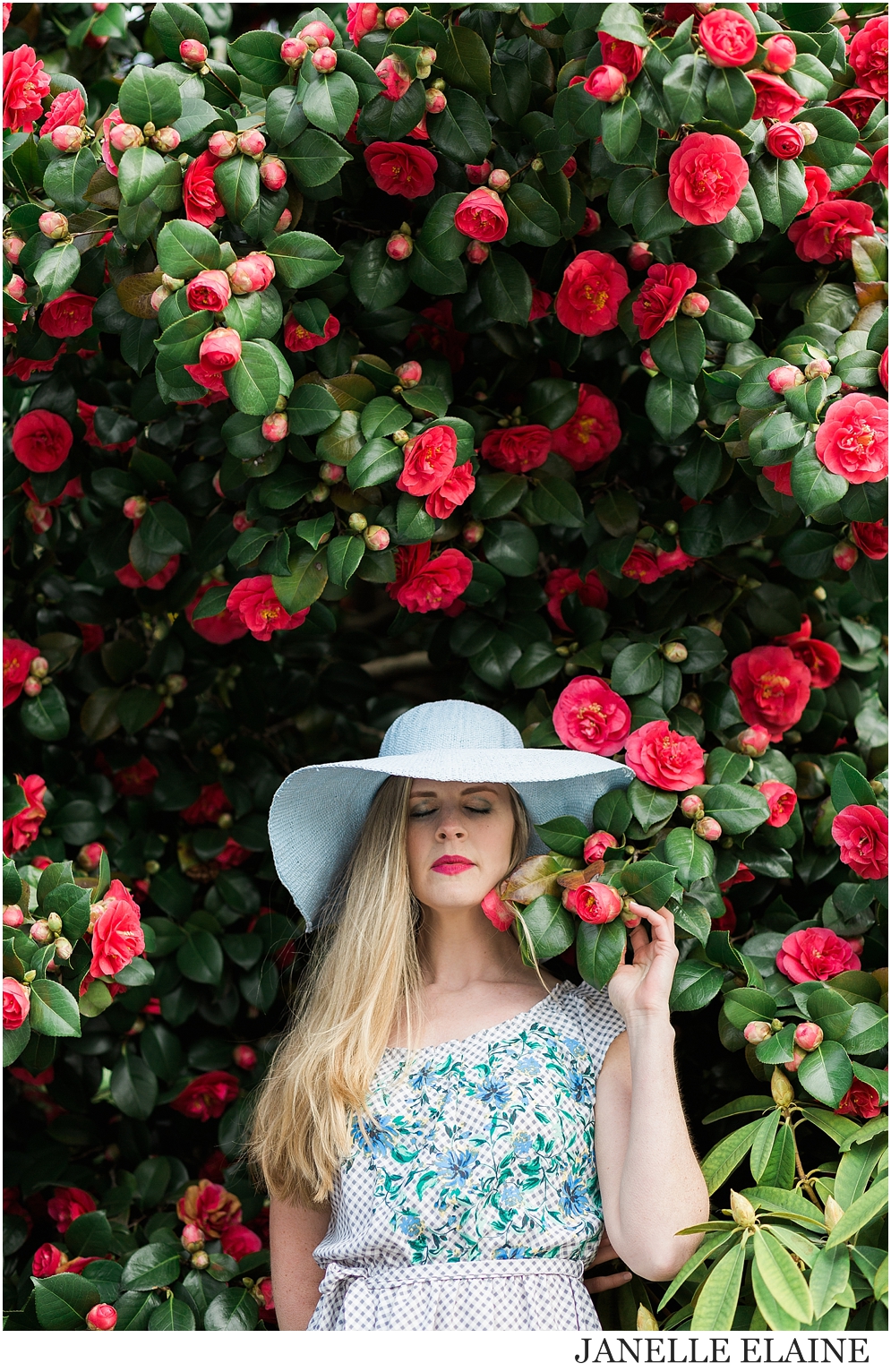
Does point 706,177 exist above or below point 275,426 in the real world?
above

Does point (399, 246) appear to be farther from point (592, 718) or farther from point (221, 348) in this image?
point (592, 718)

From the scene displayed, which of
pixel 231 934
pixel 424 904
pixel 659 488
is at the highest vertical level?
pixel 659 488

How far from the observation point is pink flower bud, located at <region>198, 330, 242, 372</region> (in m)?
1.46

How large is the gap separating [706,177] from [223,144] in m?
0.63

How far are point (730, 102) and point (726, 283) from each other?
49 cm

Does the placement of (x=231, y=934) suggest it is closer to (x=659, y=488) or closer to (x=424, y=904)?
(x=424, y=904)

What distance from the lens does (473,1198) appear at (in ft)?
5.25

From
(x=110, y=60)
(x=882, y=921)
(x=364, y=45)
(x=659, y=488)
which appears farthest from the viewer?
(x=110, y=60)

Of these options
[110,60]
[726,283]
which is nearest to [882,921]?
[726,283]

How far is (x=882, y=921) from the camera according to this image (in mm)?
1821

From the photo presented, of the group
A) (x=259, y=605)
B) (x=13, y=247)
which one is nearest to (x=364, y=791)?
(x=259, y=605)

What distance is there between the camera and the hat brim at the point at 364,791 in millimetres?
1687

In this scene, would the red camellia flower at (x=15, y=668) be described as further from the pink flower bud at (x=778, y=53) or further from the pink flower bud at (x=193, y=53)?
the pink flower bud at (x=778, y=53)

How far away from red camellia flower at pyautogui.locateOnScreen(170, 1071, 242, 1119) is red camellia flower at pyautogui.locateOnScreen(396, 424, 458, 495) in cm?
124
